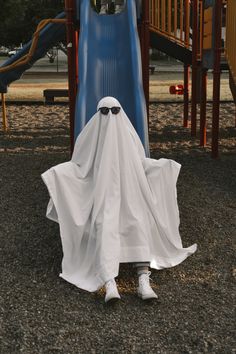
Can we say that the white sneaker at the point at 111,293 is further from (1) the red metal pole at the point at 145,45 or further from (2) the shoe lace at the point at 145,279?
(1) the red metal pole at the point at 145,45

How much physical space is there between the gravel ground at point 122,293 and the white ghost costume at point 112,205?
21 cm

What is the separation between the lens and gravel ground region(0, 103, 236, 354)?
10.3 ft

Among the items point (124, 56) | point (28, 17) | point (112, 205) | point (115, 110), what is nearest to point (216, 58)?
point (124, 56)

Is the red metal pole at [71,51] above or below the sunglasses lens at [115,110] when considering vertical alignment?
above

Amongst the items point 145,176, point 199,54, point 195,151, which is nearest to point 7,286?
point 145,176

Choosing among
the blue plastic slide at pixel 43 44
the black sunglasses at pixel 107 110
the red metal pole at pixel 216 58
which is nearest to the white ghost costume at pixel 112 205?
the black sunglasses at pixel 107 110

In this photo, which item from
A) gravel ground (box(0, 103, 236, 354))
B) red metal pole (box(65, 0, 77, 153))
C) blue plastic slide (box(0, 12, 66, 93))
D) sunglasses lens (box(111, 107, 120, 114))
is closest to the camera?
gravel ground (box(0, 103, 236, 354))

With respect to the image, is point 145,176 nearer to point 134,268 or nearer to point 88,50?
point 134,268

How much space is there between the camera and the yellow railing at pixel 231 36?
7.64m

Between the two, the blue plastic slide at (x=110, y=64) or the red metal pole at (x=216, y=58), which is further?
the red metal pole at (x=216, y=58)

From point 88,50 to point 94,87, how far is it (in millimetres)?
823

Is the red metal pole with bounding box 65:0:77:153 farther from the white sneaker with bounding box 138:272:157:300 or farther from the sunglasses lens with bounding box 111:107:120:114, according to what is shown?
the white sneaker with bounding box 138:272:157:300

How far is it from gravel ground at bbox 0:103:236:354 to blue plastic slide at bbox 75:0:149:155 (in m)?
1.20

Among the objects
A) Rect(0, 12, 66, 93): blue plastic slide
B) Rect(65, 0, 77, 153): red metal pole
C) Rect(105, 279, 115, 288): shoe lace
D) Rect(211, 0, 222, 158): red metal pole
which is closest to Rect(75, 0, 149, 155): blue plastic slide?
Rect(65, 0, 77, 153): red metal pole
